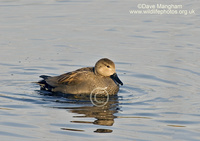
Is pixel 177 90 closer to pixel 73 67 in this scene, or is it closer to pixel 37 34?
pixel 73 67

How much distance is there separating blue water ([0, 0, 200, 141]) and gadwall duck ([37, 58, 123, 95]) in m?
0.28

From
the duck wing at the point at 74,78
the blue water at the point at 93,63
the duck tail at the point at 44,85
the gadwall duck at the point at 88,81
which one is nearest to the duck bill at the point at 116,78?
the gadwall duck at the point at 88,81

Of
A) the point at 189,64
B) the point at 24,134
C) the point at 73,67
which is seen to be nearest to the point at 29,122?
the point at 24,134

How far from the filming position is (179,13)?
64.9 feet

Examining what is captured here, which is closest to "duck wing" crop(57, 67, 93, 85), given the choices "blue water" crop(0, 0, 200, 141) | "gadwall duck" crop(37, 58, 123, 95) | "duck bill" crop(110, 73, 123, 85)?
"gadwall duck" crop(37, 58, 123, 95)

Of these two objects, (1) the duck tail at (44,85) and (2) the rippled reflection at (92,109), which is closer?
(2) the rippled reflection at (92,109)

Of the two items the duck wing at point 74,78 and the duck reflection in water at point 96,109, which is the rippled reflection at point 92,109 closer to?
the duck reflection in water at point 96,109

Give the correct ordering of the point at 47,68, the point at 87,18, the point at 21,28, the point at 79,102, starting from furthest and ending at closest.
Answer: the point at 87,18 < the point at 21,28 < the point at 47,68 < the point at 79,102

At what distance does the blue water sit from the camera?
8.75 meters

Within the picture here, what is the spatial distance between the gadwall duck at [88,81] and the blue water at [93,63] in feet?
0.93

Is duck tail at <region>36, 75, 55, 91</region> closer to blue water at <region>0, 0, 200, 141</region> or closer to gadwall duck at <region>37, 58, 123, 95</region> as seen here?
gadwall duck at <region>37, 58, 123, 95</region>

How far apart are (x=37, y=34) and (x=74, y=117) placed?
7.84m

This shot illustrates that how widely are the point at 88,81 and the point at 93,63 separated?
2464 millimetres

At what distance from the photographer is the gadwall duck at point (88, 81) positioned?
1163 cm
